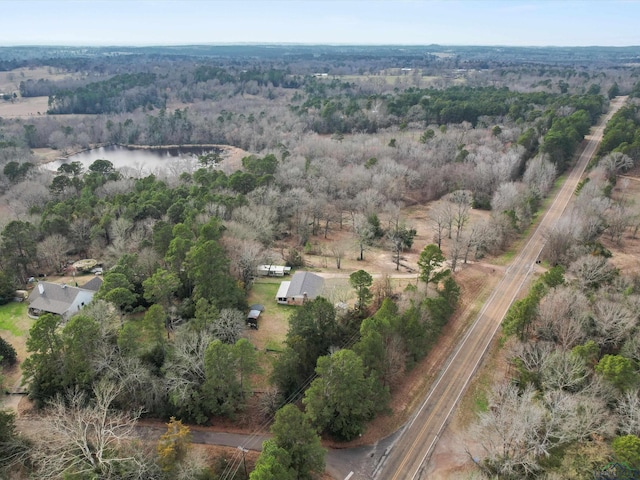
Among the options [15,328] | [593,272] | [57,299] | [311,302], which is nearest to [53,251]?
[57,299]

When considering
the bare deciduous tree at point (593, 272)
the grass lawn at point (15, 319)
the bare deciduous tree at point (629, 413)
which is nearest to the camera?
the bare deciduous tree at point (629, 413)

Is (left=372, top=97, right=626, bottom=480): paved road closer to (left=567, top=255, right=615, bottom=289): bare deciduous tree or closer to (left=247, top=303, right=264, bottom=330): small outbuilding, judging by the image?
(left=567, top=255, right=615, bottom=289): bare deciduous tree

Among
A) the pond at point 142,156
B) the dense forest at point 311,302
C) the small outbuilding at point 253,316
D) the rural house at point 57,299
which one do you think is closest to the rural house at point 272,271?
the dense forest at point 311,302

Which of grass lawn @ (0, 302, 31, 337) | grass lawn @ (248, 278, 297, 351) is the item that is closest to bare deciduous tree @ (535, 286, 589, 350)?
grass lawn @ (248, 278, 297, 351)

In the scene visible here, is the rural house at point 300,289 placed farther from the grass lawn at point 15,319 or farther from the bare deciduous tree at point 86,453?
the grass lawn at point 15,319

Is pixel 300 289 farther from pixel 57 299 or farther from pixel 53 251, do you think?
pixel 53 251
